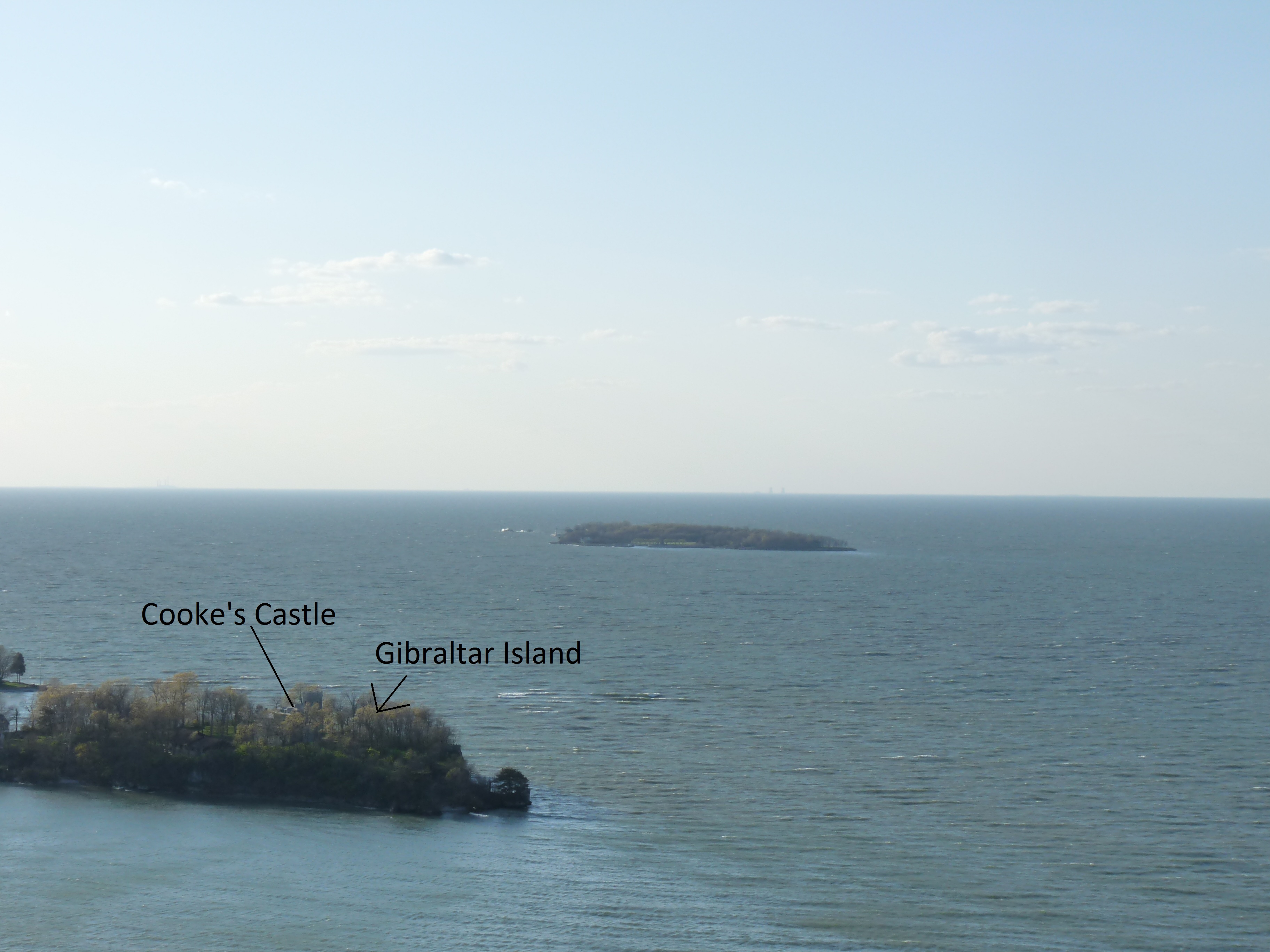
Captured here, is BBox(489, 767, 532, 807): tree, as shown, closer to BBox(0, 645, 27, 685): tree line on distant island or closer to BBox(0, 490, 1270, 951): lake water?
BBox(0, 490, 1270, 951): lake water

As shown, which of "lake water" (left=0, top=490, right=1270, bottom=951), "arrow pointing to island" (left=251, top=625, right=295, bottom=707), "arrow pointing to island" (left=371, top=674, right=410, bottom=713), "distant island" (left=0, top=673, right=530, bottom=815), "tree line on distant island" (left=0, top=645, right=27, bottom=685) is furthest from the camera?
"tree line on distant island" (left=0, top=645, right=27, bottom=685)

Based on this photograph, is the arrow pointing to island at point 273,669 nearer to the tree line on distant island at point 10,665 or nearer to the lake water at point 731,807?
the lake water at point 731,807

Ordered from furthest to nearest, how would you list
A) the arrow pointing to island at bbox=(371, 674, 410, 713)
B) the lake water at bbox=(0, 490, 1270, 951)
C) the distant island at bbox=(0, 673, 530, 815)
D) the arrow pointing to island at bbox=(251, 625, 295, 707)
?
the arrow pointing to island at bbox=(251, 625, 295, 707) < the arrow pointing to island at bbox=(371, 674, 410, 713) < the distant island at bbox=(0, 673, 530, 815) < the lake water at bbox=(0, 490, 1270, 951)

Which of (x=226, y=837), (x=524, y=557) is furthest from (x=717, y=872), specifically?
(x=524, y=557)

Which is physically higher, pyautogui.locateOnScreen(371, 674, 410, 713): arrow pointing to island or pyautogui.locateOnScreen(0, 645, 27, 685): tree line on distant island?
pyautogui.locateOnScreen(371, 674, 410, 713): arrow pointing to island

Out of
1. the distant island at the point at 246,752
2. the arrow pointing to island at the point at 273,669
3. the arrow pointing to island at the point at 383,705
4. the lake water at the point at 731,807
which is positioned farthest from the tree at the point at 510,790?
the arrow pointing to island at the point at 273,669

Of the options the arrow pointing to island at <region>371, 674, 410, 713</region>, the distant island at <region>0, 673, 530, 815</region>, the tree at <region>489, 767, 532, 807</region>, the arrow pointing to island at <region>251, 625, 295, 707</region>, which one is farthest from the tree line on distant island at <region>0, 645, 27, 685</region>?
the tree at <region>489, 767, 532, 807</region>

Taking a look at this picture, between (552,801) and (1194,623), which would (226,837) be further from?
(1194,623)

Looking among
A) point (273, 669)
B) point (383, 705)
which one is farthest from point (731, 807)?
point (273, 669)
